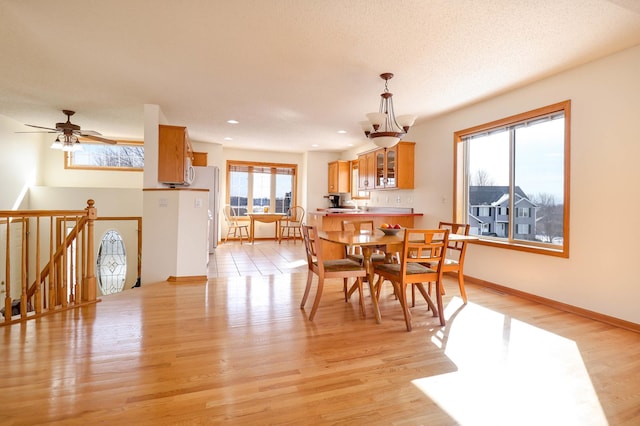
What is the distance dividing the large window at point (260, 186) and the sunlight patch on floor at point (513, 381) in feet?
21.3

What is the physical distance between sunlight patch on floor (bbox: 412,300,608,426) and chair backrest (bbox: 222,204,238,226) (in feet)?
20.6

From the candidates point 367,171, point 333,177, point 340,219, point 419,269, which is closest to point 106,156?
point 333,177

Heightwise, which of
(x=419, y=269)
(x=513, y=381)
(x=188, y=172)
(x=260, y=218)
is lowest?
(x=513, y=381)

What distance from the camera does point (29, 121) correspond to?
5.56 metres

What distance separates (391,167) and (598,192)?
3.00 meters

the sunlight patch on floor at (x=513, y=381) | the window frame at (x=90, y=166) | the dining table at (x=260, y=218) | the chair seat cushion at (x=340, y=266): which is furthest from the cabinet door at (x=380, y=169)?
the window frame at (x=90, y=166)

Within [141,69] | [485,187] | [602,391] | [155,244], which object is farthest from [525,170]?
[155,244]

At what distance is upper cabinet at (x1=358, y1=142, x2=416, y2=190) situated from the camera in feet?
17.5

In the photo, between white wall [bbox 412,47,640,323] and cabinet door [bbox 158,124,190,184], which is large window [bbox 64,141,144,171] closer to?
cabinet door [bbox 158,124,190,184]


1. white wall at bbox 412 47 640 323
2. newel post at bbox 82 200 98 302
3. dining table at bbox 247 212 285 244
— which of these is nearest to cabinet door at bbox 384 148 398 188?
white wall at bbox 412 47 640 323

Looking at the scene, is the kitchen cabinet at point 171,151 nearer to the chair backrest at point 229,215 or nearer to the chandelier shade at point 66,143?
the chandelier shade at point 66,143

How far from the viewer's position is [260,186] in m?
8.43

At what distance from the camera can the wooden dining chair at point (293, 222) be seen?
796 centimetres

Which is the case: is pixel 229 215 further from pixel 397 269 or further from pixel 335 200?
pixel 397 269
